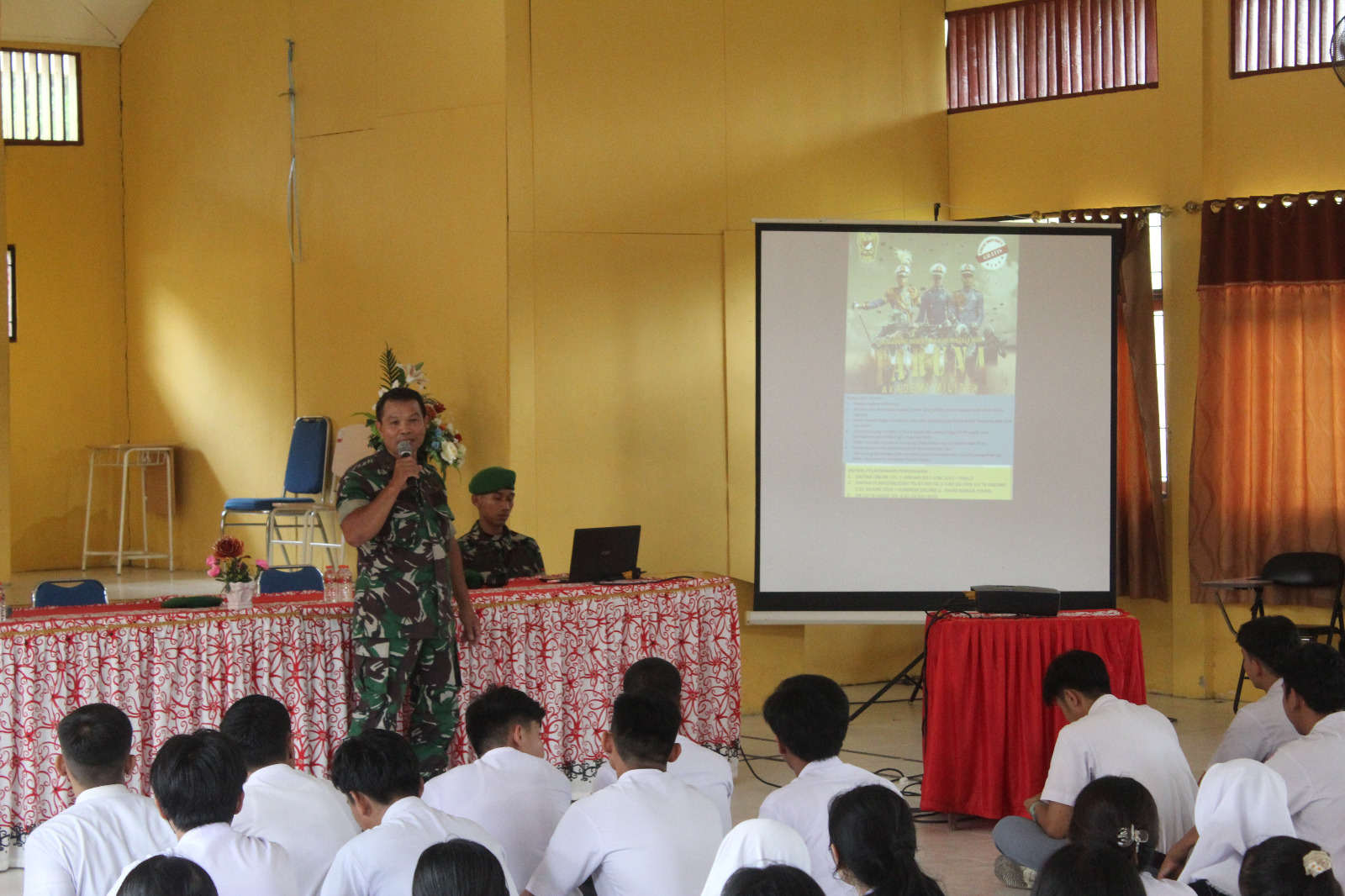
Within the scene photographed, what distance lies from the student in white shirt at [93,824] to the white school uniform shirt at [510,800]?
59 cm

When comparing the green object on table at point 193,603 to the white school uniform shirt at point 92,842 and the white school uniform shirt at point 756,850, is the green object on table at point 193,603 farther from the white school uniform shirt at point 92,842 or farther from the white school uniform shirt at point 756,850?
the white school uniform shirt at point 756,850

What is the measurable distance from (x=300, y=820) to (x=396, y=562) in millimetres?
1585

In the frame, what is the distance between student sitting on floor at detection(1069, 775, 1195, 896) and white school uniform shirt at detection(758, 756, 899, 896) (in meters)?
0.41

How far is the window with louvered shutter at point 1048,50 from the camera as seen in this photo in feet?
24.5

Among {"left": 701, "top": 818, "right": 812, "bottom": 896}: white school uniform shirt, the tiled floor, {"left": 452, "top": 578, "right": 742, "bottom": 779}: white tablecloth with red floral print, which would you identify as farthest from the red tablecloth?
{"left": 701, "top": 818, "right": 812, "bottom": 896}: white school uniform shirt

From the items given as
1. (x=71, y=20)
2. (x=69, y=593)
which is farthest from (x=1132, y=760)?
(x=71, y=20)

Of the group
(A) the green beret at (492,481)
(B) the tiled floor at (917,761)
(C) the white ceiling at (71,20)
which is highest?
(C) the white ceiling at (71,20)

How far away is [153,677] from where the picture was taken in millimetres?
4293

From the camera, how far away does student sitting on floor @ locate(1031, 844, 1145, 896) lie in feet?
6.43

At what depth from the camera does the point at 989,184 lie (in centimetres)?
789

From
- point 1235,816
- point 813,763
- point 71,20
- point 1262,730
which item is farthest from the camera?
point 71,20

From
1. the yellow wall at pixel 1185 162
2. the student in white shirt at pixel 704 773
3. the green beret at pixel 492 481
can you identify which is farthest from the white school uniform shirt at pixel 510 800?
the yellow wall at pixel 1185 162

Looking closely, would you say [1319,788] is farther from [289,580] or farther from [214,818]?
[289,580]

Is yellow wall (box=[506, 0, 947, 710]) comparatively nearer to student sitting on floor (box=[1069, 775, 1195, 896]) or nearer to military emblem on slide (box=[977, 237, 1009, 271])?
military emblem on slide (box=[977, 237, 1009, 271])
